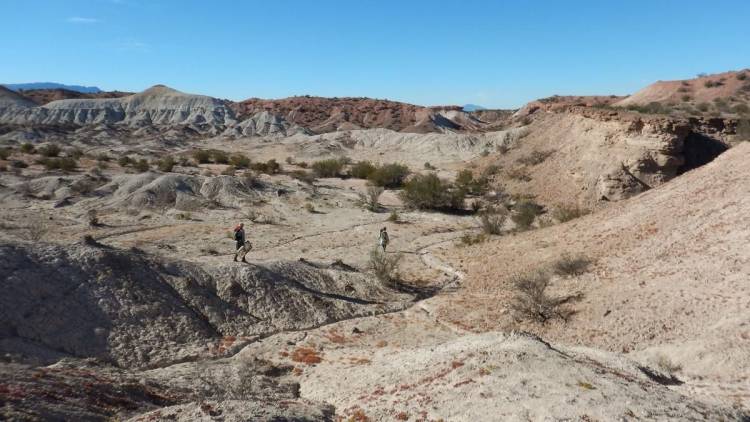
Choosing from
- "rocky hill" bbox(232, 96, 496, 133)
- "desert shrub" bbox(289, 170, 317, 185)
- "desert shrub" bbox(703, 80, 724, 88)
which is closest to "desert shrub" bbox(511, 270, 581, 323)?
"desert shrub" bbox(289, 170, 317, 185)

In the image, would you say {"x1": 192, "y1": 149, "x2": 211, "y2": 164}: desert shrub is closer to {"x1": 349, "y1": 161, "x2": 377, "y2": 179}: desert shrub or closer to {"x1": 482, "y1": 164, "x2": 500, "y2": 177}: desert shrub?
{"x1": 349, "y1": 161, "x2": 377, "y2": 179}: desert shrub

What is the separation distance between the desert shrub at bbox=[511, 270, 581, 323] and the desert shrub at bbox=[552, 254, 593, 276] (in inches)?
47.3

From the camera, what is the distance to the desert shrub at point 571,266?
14191mm

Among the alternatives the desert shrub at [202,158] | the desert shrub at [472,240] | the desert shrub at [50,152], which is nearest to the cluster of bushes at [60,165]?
the desert shrub at [50,152]

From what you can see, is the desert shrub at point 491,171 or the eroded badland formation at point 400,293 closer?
the eroded badland formation at point 400,293

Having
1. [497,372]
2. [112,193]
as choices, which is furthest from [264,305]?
[112,193]

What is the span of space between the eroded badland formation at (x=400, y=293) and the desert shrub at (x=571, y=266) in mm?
82

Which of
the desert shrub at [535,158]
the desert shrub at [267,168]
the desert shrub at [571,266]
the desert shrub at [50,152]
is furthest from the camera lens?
the desert shrub at [267,168]

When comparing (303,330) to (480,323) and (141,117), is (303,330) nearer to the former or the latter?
(480,323)

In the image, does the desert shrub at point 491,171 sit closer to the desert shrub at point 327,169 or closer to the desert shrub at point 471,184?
the desert shrub at point 471,184

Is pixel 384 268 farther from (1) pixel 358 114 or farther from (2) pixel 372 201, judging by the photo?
(1) pixel 358 114

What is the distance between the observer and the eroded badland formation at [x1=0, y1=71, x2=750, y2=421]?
7.39 meters

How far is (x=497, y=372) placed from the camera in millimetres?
7688

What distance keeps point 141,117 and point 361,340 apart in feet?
302
